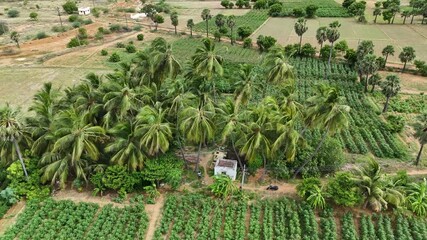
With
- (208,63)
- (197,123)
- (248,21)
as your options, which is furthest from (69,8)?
(197,123)

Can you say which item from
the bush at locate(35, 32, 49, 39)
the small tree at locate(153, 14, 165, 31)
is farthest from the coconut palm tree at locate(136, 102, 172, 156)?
the bush at locate(35, 32, 49, 39)

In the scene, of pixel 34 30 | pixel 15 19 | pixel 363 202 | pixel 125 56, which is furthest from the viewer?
pixel 15 19

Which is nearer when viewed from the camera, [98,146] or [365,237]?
[365,237]

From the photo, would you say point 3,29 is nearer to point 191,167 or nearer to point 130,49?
point 130,49

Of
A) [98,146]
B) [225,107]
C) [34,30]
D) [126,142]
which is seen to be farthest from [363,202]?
[34,30]

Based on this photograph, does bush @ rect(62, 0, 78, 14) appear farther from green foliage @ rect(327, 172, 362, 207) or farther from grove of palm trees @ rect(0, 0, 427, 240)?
green foliage @ rect(327, 172, 362, 207)

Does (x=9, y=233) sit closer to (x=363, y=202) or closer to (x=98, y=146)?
(x=98, y=146)
